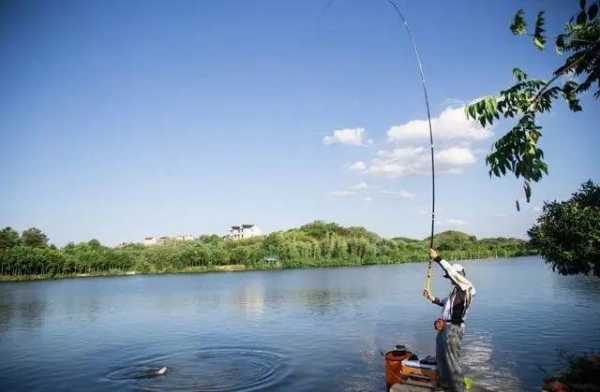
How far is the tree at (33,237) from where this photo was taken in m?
122

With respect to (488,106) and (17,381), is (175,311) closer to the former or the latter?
(17,381)

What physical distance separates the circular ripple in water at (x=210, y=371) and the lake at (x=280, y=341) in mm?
38

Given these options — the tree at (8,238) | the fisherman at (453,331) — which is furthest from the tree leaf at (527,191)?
the tree at (8,238)

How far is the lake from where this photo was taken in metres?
14.5

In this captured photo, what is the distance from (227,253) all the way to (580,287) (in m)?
80.5

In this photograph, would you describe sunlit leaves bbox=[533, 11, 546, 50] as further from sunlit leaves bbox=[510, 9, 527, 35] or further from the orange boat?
the orange boat

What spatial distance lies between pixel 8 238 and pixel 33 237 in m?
17.3

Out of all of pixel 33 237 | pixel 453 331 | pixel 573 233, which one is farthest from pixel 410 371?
pixel 33 237

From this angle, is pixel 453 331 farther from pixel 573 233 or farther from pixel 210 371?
pixel 573 233

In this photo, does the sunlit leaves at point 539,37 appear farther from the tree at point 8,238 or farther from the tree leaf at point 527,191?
the tree at point 8,238

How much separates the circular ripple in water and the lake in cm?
4

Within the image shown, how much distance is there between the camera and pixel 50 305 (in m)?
40.1

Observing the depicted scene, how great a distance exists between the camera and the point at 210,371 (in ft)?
50.8

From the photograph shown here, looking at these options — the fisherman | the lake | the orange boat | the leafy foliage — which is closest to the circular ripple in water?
the lake
